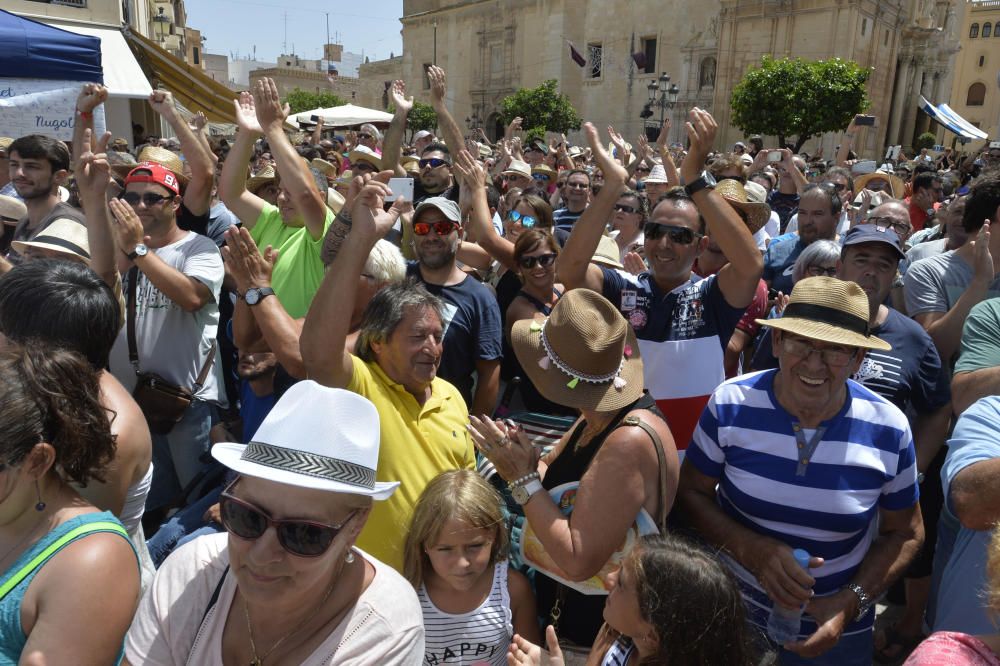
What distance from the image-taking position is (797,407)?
7.09 ft

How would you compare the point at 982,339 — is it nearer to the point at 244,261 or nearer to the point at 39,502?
the point at 244,261

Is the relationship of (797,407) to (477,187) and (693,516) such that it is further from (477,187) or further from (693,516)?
(477,187)

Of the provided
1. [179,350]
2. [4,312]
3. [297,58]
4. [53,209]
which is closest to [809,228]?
[179,350]

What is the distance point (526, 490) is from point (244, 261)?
1441mm

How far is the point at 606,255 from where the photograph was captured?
386cm

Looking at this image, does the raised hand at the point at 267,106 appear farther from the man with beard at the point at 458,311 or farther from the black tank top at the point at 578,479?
the black tank top at the point at 578,479

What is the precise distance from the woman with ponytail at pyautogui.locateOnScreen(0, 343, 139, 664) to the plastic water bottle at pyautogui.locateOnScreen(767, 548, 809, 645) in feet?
6.02

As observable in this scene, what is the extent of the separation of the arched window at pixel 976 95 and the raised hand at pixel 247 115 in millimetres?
72457

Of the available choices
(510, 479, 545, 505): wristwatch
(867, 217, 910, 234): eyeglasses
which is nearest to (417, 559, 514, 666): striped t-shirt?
(510, 479, 545, 505): wristwatch

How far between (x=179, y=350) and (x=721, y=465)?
8.52 ft

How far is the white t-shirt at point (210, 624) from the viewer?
1502mm

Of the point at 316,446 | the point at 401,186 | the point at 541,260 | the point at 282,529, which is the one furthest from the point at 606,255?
the point at 282,529

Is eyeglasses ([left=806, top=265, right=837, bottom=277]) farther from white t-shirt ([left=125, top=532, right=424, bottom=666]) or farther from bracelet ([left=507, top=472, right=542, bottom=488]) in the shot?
white t-shirt ([left=125, top=532, right=424, bottom=666])

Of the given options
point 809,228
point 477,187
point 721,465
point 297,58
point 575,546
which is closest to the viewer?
point 575,546
